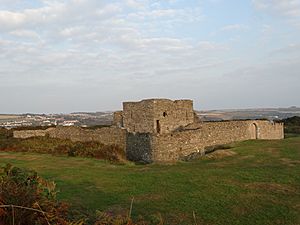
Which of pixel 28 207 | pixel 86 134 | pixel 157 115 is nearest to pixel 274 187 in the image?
pixel 28 207

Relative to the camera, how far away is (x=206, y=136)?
22000mm

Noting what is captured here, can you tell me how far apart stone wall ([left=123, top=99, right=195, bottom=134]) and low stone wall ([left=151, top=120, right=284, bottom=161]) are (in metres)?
1.49

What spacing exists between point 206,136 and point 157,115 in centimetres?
396

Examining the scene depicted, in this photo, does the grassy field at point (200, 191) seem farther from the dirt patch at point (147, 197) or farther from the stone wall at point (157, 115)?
the stone wall at point (157, 115)

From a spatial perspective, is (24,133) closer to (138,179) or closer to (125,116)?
(125,116)

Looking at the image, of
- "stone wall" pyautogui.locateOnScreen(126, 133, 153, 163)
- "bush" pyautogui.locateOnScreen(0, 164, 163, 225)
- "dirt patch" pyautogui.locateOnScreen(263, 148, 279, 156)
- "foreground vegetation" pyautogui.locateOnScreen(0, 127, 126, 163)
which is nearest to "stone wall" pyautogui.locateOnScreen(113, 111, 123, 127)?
"foreground vegetation" pyautogui.locateOnScreen(0, 127, 126, 163)

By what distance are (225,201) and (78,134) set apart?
Answer: 19363 millimetres

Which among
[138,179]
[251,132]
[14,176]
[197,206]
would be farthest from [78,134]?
[14,176]

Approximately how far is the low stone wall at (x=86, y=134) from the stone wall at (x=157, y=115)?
231 centimetres

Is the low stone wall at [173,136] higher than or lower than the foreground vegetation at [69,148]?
higher

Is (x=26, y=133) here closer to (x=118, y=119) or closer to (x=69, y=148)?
(x=118, y=119)

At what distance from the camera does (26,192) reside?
4.68 m

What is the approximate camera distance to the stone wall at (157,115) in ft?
78.6

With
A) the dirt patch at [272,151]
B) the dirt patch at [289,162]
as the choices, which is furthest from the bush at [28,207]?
the dirt patch at [272,151]
